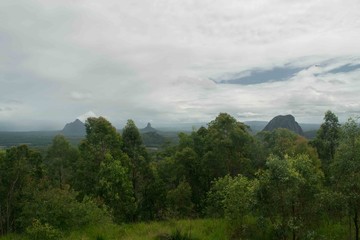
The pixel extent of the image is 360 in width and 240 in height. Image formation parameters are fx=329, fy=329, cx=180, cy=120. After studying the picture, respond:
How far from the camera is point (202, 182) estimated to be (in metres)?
35.4

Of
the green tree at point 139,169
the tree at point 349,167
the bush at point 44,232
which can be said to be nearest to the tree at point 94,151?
the green tree at point 139,169

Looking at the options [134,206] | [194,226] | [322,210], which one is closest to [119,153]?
[134,206]

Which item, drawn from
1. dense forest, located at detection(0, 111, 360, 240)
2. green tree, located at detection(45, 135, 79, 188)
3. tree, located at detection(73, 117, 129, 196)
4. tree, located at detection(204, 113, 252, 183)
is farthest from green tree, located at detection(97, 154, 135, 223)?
green tree, located at detection(45, 135, 79, 188)

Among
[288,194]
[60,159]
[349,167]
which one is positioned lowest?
[60,159]

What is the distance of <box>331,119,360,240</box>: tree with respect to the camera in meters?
11.8

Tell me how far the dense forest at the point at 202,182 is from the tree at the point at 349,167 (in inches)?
1.4

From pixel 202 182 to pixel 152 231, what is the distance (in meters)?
22.4

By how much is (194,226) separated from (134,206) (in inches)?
738

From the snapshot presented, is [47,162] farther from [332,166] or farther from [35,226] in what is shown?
[332,166]

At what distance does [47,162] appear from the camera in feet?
132

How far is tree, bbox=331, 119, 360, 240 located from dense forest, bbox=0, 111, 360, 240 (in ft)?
0.12

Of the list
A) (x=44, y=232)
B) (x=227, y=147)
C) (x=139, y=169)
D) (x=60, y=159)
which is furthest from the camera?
(x=60, y=159)

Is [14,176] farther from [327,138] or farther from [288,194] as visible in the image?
[327,138]

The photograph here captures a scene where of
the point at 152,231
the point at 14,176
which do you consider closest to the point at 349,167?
the point at 152,231
